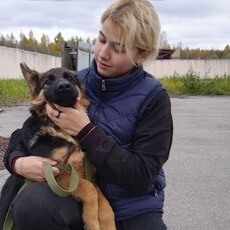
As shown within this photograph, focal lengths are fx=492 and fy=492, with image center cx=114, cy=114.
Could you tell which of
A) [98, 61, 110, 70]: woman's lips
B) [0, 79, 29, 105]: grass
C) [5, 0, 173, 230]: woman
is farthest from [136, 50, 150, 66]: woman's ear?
[0, 79, 29, 105]: grass

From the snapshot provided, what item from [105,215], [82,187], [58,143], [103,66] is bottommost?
[105,215]

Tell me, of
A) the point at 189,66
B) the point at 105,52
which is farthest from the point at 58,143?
the point at 189,66

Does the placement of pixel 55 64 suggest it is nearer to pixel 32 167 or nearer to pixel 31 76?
pixel 31 76

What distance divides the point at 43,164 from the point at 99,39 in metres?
0.84

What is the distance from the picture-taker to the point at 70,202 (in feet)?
9.32

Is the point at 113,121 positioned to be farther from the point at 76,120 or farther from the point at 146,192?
the point at 146,192

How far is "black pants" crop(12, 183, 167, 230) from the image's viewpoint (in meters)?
2.81

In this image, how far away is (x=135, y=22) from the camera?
2.89 metres

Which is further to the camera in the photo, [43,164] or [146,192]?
[146,192]

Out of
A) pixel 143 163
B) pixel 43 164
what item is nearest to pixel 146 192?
pixel 143 163

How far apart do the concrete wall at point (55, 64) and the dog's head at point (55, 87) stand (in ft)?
96.4

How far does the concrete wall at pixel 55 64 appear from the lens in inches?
1316

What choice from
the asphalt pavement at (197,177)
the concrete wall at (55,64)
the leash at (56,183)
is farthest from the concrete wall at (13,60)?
the leash at (56,183)

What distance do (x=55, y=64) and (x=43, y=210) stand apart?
133ft
